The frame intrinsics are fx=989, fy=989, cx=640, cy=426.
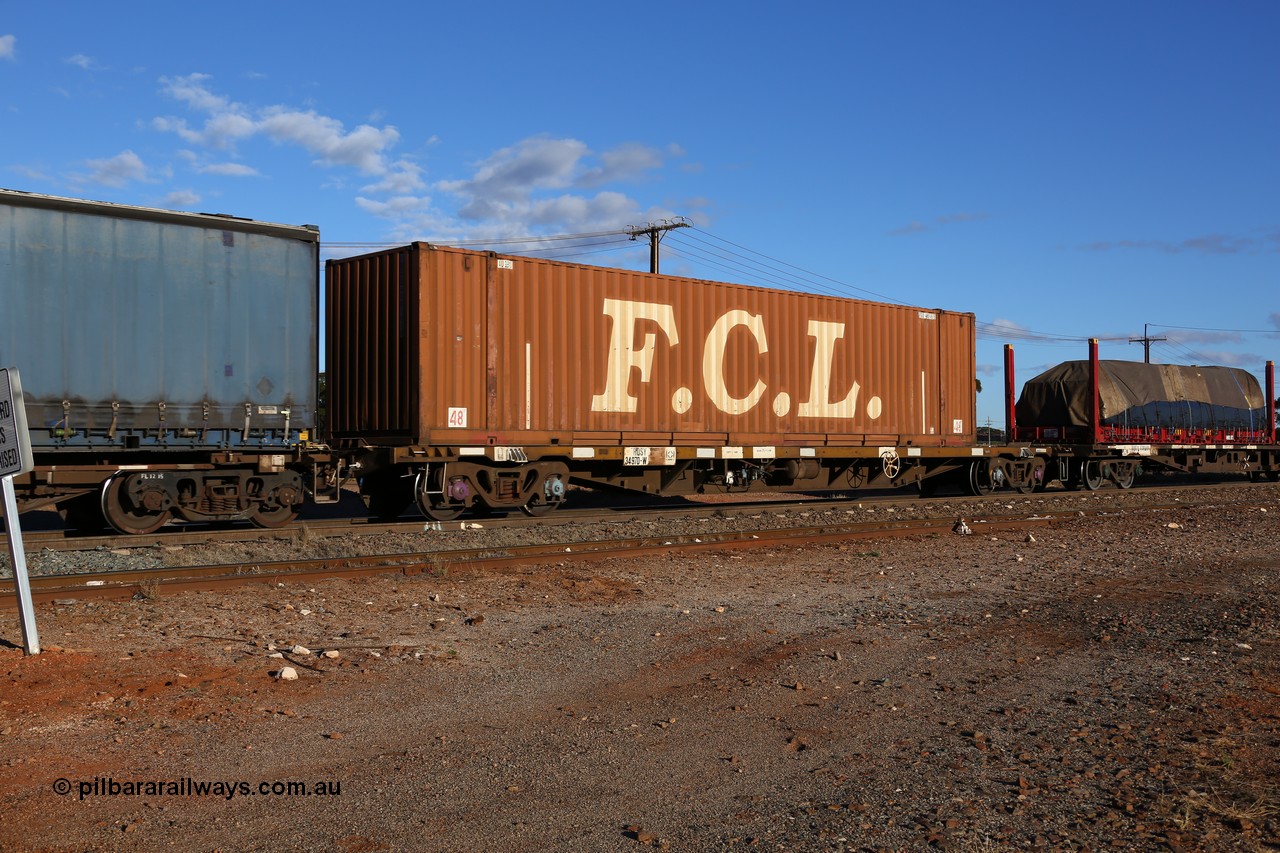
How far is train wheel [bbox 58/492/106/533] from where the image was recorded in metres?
11.8

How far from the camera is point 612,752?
4.82 metres

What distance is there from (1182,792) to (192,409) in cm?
1092

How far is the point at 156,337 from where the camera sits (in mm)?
11617

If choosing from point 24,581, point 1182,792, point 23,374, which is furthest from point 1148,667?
point 23,374

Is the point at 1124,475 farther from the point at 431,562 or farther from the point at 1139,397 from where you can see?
the point at 431,562

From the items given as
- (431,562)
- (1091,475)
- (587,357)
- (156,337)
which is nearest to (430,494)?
(587,357)

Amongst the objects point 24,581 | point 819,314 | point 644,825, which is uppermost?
point 819,314

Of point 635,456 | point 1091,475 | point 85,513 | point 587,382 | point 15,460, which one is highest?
point 587,382

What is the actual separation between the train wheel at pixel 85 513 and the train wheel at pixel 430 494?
3832 millimetres

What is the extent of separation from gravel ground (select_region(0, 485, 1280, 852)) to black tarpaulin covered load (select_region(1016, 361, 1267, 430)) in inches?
598

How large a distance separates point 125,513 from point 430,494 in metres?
3.85

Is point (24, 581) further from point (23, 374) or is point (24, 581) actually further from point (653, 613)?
point (23, 374)

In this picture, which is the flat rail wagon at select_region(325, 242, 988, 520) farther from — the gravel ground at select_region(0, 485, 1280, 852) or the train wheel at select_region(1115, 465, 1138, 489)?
the train wheel at select_region(1115, 465, 1138, 489)

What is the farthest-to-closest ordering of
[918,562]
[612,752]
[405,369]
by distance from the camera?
[405,369] < [918,562] < [612,752]
